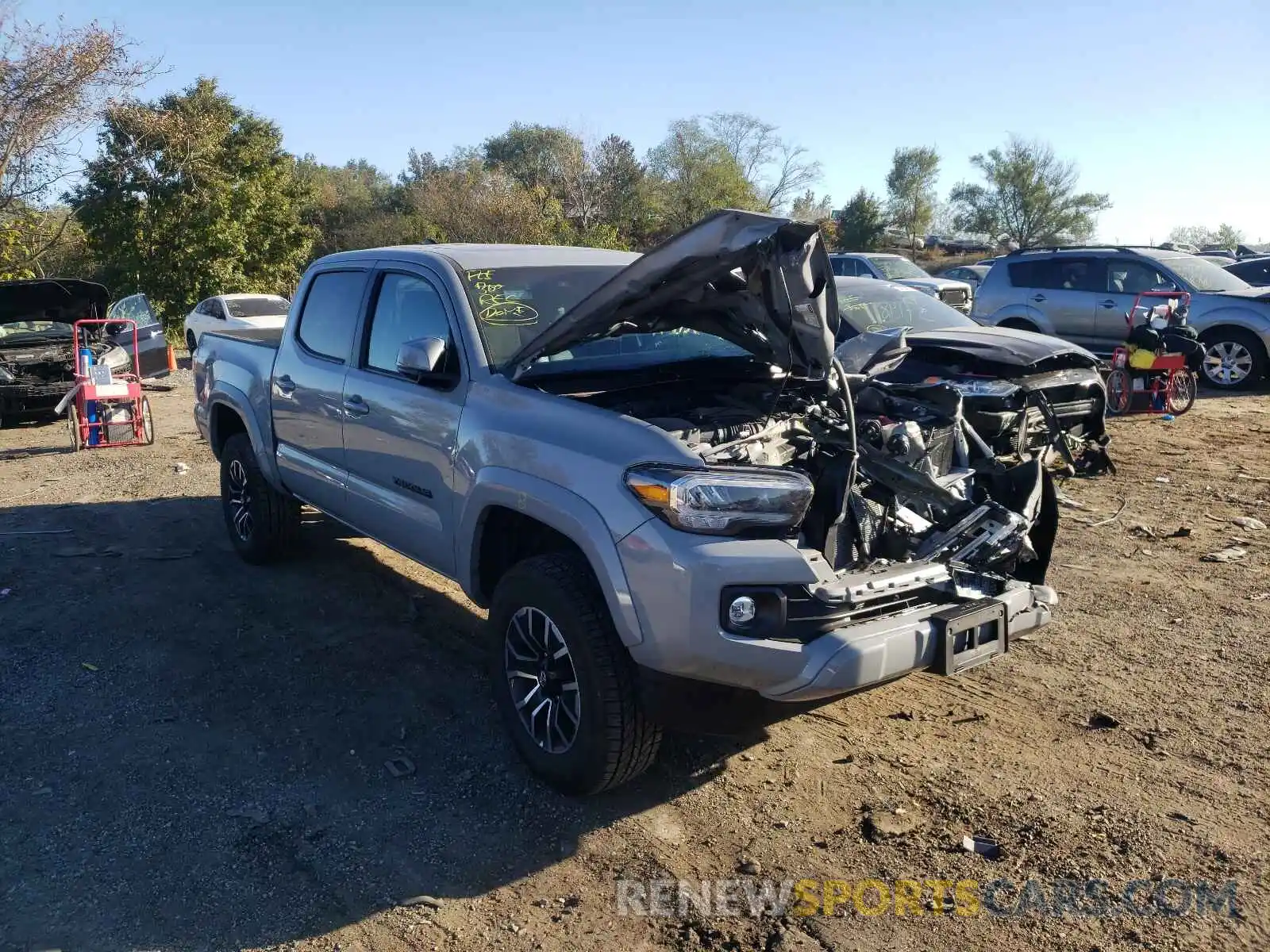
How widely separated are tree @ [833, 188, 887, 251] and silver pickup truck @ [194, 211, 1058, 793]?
171ft

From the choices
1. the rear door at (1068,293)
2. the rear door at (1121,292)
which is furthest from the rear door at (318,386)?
the rear door at (1121,292)

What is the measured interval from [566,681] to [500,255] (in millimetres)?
2237

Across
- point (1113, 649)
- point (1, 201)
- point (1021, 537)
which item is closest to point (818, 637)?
point (1021, 537)

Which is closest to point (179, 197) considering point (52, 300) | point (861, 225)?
point (52, 300)

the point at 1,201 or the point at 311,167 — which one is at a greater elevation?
the point at 311,167

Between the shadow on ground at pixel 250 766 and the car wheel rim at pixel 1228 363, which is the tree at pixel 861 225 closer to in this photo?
the car wheel rim at pixel 1228 363

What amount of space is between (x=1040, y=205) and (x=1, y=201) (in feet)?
177

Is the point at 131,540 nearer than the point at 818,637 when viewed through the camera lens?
No

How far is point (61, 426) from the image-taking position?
41.5ft

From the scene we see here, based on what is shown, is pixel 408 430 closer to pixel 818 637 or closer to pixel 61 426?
pixel 818 637

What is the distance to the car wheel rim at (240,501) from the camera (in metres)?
6.48

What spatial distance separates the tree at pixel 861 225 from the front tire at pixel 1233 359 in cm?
4180

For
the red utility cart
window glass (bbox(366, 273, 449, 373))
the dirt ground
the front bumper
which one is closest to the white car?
the red utility cart

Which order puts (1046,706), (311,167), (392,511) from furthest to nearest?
1. (311,167)
2. (392,511)
3. (1046,706)
